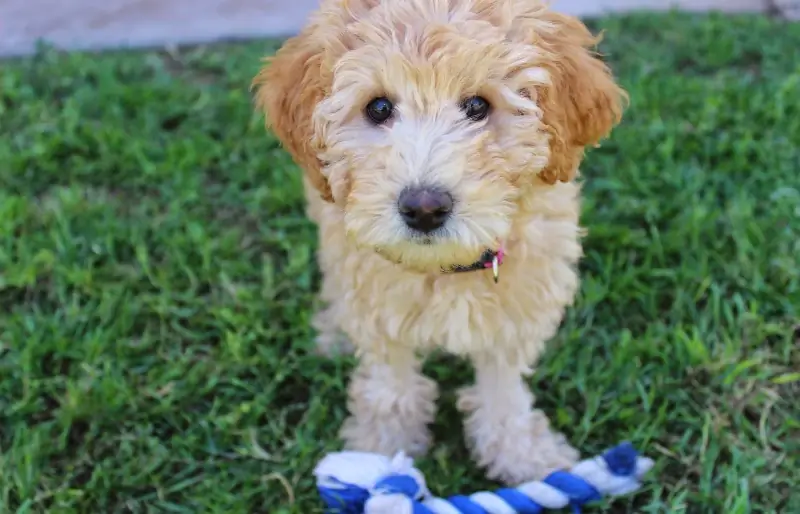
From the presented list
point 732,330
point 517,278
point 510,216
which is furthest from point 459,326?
point 732,330

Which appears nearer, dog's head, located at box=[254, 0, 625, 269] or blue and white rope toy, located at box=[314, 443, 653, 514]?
dog's head, located at box=[254, 0, 625, 269]

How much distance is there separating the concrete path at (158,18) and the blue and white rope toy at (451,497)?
3.42 metres

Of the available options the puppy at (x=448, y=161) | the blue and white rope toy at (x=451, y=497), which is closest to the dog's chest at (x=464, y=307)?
the puppy at (x=448, y=161)

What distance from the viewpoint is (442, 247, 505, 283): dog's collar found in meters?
2.64

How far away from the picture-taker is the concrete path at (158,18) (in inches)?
224

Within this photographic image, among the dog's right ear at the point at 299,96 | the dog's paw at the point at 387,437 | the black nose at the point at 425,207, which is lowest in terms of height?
the dog's paw at the point at 387,437

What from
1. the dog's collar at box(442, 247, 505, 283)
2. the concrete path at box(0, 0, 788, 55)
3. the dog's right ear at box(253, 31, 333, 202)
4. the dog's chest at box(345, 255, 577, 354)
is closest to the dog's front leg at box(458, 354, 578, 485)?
the dog's chest at box(345, 255, 577, 354)

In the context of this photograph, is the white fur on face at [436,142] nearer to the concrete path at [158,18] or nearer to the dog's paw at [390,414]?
the dog's paw at [390,414]

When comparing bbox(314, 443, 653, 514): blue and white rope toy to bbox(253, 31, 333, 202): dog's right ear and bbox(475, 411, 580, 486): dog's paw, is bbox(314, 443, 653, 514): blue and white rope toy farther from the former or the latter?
bbox(253, 31, 333, 202): dog's right ear

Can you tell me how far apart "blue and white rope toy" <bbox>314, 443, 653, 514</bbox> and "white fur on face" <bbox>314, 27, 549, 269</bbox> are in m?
0.92

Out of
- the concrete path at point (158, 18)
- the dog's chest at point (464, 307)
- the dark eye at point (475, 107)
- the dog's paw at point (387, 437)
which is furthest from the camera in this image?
the concrete path at point (158, 18)

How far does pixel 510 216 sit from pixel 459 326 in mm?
471

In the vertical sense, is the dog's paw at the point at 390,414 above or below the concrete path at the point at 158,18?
below

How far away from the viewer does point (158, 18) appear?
589 centimetres
